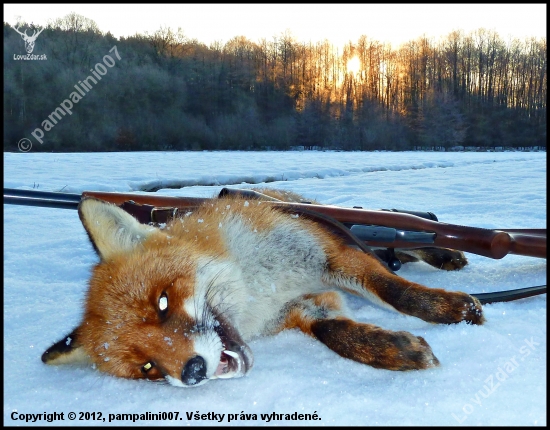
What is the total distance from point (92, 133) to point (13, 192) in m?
28.1

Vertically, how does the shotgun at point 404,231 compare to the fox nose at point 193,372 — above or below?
above

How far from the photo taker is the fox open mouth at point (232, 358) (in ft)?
5.93

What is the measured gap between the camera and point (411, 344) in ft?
6.05

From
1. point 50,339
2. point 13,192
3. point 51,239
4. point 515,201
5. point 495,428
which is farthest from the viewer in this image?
point 515,201

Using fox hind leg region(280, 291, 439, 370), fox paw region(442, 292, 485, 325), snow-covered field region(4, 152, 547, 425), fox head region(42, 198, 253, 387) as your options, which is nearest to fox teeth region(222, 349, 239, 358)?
fox head region(42, 198, 253, 387)

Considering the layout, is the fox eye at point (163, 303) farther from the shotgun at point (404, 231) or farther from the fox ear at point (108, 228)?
the shotgun at point (404, 231)

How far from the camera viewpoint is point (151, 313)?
6.40 feet

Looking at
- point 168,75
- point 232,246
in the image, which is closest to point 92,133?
point 168,75

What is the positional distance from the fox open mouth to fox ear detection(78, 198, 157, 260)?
2.46 ft

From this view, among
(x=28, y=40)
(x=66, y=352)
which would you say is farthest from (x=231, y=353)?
(x=28, y=40)

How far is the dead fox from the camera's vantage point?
185cm

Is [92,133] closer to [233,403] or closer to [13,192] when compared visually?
[13,192]

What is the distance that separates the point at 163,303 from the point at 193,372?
401 mm

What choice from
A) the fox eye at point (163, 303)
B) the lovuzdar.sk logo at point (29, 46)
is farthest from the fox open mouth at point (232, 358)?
the lovuzdar.sk logo at point (29, 46)
